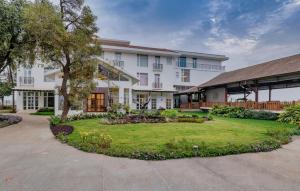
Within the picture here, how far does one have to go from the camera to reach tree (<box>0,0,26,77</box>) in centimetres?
1556

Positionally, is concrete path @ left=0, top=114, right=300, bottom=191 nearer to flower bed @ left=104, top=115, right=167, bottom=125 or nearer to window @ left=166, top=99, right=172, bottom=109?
flower bed @ left=104, top=115, right=167, bottom=125

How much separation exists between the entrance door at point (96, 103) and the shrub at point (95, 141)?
16572 millimetres

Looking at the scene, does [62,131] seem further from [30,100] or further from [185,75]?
[185,75]

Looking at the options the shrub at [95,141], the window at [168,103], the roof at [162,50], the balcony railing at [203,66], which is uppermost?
the roof at [162,50]

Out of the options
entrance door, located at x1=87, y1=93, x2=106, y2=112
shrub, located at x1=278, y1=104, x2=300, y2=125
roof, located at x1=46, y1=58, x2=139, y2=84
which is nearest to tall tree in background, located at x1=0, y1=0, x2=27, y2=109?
roof, located at x1=46, y1=58, x2=139, y2=84

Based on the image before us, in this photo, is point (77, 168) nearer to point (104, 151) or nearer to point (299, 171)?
point (104, 151)

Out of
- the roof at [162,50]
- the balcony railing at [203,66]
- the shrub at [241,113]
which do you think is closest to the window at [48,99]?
the roof at [162,50]

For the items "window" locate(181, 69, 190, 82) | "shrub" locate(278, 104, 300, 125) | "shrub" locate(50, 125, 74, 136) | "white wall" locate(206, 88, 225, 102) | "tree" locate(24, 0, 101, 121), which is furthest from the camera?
"window" locate(181, 69, 190, 82)

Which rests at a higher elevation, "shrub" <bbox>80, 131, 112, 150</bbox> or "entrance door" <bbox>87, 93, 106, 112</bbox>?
"entrance door" <bbox>87, 93, 106, 112</bbox>

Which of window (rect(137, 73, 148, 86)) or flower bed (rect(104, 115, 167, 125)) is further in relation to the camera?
window (rect(137, 73, 148, 86))

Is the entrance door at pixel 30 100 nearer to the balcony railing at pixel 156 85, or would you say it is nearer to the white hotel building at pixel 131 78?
the white hotel building at pixel 131 78

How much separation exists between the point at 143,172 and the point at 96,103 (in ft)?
67.9

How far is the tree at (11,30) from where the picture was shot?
15562 mm

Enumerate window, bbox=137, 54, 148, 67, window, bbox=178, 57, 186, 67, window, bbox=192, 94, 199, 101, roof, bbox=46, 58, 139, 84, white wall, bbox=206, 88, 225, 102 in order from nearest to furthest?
1. roof, bbox=46, 58, 139, 84
2. white wall, bbox=206, 88, 225, 102
3. window, bbox=137, 54, 148, 67
4. window, bbox=192, 94, 199, 101
5. window, bbox=178, 57, 186, 67
